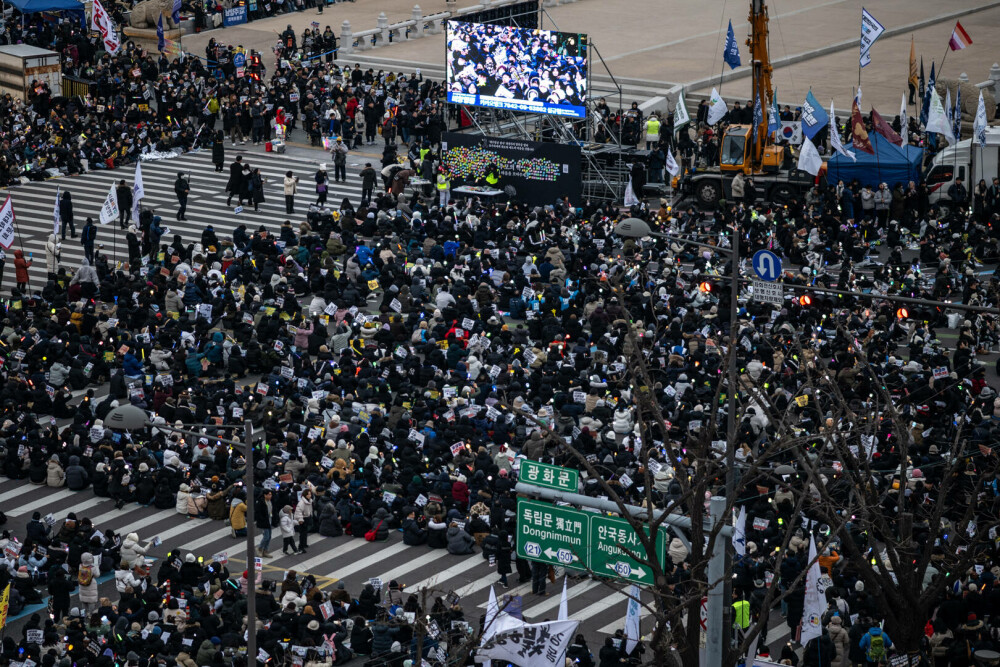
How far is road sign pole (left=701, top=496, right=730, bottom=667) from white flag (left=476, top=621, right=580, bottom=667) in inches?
129

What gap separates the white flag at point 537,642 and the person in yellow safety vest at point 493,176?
90.8ft

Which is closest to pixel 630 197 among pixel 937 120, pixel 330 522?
pixel 937 120

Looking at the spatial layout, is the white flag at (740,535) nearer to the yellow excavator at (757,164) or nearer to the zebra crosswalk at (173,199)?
the yellow excavator at (757,164)

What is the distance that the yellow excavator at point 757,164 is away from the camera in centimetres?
4775

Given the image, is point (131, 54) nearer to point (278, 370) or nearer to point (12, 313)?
point (12, 313)

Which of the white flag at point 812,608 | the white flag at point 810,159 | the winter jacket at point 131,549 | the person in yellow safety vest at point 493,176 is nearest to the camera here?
the white flag at point 812,608

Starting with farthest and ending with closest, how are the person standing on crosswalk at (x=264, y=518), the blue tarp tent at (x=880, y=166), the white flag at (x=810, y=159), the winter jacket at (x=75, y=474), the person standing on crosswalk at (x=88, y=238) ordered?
1. the blue tarp tent at (x=880, y=166)
2. the person standing on crosswalk at (x=88, y=238)
3. the white flag at (x=810, y=159)
4. the winter jacket at (x=75, y=474)
5. the person standing on crosswalk at (x=264, y=518)

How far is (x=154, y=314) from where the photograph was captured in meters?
39.5

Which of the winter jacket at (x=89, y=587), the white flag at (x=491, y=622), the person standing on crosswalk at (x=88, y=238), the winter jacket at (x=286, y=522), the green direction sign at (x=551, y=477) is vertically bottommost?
the winter jacket at (x=89, y=587)

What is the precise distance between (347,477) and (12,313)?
12741 mm

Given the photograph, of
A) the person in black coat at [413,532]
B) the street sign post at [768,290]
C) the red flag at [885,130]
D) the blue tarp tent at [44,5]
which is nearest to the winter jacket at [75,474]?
the person in black coat at [413,532]

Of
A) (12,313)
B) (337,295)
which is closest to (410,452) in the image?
(337,295)

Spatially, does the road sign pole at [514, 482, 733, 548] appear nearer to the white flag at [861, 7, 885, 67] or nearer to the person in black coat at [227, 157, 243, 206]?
the person in black coat at [227, 157, 243, 206]

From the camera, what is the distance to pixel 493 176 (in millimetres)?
48719
